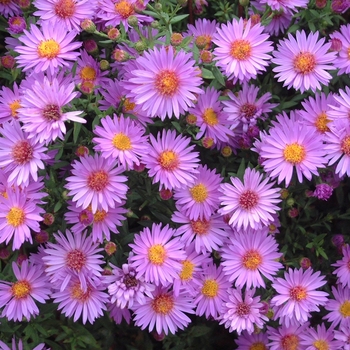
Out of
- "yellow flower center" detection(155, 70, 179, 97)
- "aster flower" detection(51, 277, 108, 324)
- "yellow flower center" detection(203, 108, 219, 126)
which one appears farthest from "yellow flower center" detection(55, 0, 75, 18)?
"aster flower" detection(51, 277, 108, 324)

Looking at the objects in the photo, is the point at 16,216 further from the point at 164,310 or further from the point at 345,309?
the point at 345,309

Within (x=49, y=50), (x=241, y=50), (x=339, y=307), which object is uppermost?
(x=241, y=50)

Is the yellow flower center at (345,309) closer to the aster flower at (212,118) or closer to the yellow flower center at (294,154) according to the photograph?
the yellow flower center at (294,154)

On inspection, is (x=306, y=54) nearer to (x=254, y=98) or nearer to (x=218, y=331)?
(x=254, y=98)

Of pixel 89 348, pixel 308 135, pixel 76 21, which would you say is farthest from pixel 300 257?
pixel 76 21

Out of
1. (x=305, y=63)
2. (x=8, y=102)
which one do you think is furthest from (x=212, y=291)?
(x=8, y=102)

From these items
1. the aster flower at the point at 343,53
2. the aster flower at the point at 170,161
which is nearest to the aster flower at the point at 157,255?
the aster flower at the point at 170,161
